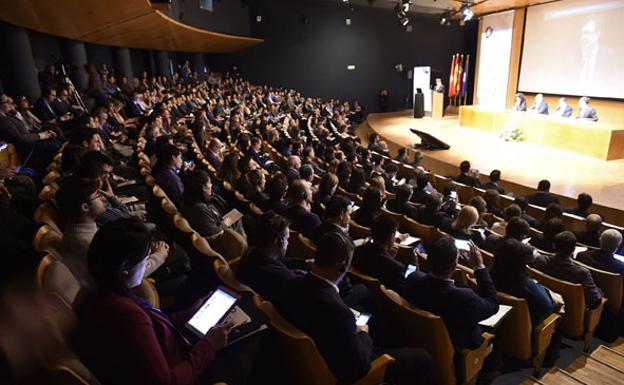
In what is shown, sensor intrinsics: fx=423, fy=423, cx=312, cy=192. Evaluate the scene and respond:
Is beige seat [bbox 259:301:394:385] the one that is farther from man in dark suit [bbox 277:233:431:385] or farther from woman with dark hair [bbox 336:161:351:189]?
woman with dark hair [bbox 336:161:351:189]

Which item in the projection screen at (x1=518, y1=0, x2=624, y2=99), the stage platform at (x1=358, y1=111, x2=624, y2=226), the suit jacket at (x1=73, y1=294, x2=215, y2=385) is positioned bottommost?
the stage platform at (x1=358, y1=111, x2=624, y2=226)

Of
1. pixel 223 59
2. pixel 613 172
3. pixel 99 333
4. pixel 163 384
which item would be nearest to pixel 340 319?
pixel 163 384

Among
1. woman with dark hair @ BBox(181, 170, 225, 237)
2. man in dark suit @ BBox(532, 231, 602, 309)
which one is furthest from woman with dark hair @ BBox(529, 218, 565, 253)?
woman with dark hair @ BBox(181, 170, 225, 237)

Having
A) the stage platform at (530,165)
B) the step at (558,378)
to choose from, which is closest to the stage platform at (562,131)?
the stage platform at (530,165)

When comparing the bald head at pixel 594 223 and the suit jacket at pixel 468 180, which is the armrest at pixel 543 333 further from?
the suit jacket at pixel 468 180

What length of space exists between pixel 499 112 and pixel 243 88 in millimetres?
9576

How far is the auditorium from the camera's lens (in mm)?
1555

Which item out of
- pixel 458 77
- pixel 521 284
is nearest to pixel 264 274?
pixel 521 284

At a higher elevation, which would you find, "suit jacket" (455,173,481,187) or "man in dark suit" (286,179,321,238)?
"man in dark suit" (286,179,321,238)

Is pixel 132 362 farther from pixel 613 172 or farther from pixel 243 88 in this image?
pixel 243 88

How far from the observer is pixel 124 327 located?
1.37 meters

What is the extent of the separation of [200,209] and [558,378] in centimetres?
279

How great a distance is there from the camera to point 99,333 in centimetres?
137

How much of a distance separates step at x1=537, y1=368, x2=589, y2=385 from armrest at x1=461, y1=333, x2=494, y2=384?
0.57 m
